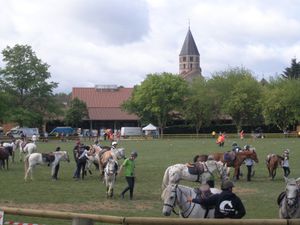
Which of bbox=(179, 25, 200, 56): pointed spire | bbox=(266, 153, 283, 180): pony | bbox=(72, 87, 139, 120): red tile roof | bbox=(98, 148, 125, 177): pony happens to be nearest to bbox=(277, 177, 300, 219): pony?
bbox=(98, 148, 125, 177): pony

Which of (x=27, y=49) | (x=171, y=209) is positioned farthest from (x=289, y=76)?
(x=171, y=209)

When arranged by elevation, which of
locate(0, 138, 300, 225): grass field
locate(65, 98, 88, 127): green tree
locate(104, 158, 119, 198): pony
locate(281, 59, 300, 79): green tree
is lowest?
locate(0, 138, 300, 225): grass field

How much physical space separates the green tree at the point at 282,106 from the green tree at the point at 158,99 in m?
14.3

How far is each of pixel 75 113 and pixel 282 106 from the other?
32118 millimetres

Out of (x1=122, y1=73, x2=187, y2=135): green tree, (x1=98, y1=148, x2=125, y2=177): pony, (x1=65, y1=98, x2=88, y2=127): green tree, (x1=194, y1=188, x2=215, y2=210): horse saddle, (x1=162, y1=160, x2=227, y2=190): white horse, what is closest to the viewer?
(x1=194, y1=188, x2=215, y2=210): horse saddle

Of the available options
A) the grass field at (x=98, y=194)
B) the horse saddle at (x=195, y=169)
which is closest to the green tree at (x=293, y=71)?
the grass field at (x=98, y=194)

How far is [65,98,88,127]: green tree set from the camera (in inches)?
3435

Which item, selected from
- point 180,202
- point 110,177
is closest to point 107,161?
point 110,177

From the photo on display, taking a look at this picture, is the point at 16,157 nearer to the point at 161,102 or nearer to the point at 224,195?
the point at 224,195

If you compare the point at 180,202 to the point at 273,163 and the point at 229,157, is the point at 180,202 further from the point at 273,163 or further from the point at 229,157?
the point at 273,163

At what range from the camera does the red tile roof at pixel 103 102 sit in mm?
96875

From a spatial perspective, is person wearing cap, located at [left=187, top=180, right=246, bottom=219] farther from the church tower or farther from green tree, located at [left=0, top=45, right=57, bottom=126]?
the church tower

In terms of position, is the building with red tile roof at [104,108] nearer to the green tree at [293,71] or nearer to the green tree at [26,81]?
the green tree at [26,81]

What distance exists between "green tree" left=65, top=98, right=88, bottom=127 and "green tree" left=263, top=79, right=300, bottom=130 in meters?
28.9
